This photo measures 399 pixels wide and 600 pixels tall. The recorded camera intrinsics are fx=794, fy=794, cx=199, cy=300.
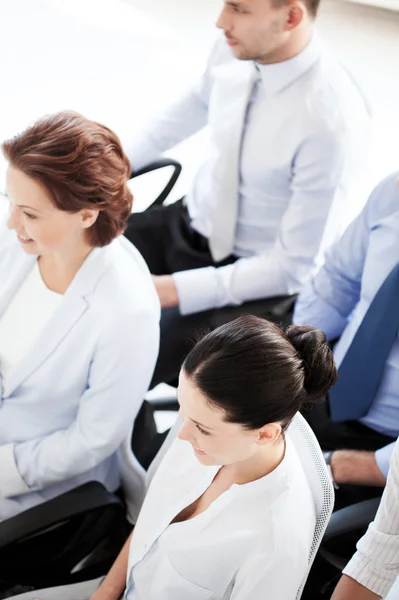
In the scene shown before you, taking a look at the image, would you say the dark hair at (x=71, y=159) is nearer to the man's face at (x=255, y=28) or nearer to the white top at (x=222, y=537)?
the white top at (x=222, y=537)

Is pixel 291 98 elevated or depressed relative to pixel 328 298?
elevated

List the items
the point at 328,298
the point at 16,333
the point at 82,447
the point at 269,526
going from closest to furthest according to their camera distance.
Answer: the point at 269,526 < the point at 82,447 < the point at 16,333 < the point at 328,298

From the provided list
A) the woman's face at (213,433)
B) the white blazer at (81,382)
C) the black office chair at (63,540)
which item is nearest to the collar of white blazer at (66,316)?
the white blazer at (81,382)

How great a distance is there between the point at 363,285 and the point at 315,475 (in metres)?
0.70

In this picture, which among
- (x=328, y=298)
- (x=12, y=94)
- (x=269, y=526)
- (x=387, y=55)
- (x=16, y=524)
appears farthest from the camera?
(x=387, y=55)

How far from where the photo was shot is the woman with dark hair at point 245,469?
1305mm

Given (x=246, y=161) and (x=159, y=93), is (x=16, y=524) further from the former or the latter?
(x=159, y=93)

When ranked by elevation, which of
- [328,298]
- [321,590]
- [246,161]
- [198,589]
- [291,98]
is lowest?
[321,590]

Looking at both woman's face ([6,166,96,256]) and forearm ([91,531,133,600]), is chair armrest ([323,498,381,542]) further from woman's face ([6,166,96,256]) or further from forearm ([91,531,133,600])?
woman's face ([6,166,96,256])

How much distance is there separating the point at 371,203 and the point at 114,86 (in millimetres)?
2727

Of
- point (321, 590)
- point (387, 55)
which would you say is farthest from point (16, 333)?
point (387, 55)

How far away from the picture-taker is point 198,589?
4.78 ft

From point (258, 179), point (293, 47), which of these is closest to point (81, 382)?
point (258, 179)

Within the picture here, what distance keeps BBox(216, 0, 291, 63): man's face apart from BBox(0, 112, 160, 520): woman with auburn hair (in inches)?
27.0
